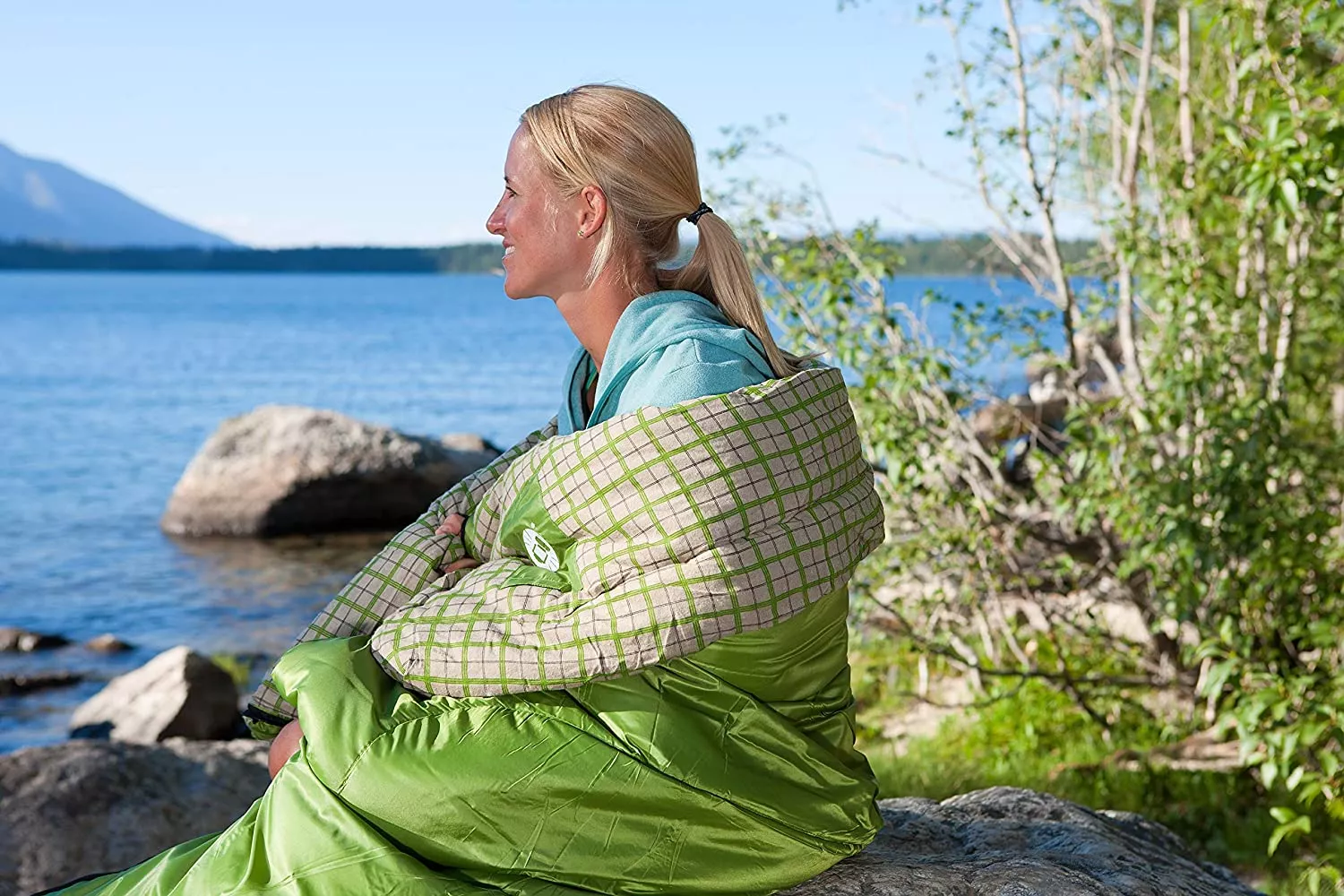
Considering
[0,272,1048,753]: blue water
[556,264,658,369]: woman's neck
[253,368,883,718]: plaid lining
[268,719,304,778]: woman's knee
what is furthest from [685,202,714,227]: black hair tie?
[0,272,1048,753]: blue water

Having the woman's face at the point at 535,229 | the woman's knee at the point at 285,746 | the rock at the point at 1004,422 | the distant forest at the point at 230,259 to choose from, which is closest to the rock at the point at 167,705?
the rock at the point at 1004,422

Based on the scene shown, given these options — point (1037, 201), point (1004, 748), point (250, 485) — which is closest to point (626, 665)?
point (1037, 201)

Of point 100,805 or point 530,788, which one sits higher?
point 530,788

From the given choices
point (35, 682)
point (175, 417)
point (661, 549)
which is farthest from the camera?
point (175, 417)

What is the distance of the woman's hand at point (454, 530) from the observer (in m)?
2.60

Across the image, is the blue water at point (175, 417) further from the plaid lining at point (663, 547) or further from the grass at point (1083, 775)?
the plaid lining at point (663, 547)

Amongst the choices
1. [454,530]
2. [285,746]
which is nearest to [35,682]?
[454,530]

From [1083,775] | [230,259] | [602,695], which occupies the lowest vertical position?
[230,259]

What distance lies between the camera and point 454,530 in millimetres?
2670

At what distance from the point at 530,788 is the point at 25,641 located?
378 inches

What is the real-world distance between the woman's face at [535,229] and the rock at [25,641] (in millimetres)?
9130

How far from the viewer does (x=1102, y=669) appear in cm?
598

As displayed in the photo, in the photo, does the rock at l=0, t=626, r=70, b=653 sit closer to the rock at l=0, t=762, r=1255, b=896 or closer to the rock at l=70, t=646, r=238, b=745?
the rock at l=70, t=646, r=238, b=745

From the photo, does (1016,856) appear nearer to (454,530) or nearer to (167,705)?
(454,530)
